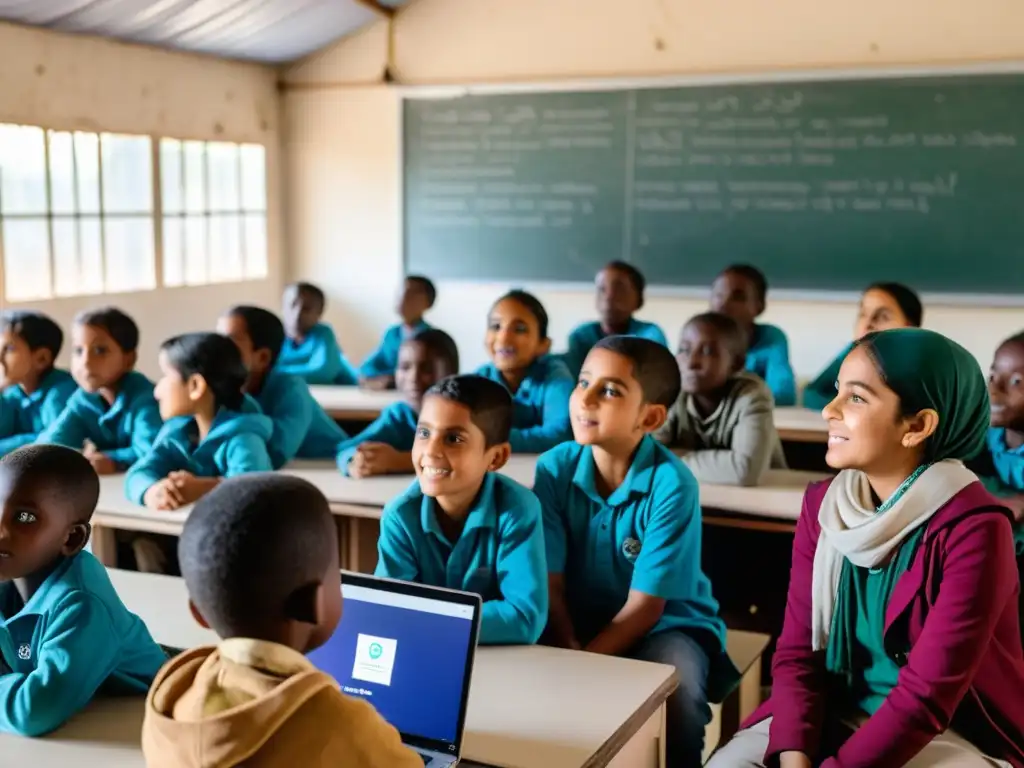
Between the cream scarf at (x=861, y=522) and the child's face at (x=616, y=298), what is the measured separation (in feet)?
9.22

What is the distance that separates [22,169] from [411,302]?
1747 mm

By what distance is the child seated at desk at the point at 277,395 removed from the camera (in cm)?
320

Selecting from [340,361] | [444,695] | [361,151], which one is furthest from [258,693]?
[361,151]

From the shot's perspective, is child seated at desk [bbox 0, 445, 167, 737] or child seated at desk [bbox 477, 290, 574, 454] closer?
child seated at desk [bbox 0, 445, 167, 737]

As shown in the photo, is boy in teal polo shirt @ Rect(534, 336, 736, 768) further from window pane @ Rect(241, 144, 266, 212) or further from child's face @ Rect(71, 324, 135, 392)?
window pane @ Rect(241, 144, 266, 212)

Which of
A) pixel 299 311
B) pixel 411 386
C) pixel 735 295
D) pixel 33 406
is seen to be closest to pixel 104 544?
pixel 33 406

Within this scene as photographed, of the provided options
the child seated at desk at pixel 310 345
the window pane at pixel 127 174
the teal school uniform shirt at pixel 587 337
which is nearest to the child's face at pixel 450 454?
the teal school uniform shirt at pixel 587 337

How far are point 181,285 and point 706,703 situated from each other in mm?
4157

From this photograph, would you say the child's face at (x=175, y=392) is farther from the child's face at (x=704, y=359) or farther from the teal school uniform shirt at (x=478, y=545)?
the child's face at (x=704, y=359)

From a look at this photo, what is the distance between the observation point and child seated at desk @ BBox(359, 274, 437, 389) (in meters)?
4.81

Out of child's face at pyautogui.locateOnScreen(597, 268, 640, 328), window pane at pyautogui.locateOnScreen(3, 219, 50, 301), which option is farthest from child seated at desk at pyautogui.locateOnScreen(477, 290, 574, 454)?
window pane at pyautogui.locateOnScreen(3, 219, 50, 301)

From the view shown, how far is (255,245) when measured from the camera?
6055mm

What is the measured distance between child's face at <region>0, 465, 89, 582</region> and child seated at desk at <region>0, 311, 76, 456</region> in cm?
207

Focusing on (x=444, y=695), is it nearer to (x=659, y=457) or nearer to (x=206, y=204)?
(x=659, y=457)
